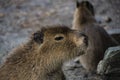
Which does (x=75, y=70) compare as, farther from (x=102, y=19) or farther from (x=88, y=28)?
(x=102, y=19)

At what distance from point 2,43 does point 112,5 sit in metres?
3.77

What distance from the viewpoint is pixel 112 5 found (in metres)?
11.9

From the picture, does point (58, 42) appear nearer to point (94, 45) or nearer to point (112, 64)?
point (112, 64)

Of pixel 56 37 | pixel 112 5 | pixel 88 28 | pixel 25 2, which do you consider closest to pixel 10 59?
pixel 56 37

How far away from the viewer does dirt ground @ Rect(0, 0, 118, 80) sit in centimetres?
1001

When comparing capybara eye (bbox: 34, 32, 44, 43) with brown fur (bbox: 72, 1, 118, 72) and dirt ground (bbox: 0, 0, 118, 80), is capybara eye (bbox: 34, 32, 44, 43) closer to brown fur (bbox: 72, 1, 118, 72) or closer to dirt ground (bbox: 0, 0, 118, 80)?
brown fur (bbox: 72, 1, 118, 72)

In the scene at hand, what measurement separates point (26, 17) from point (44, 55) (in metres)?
5.83

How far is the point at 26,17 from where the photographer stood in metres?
11.9

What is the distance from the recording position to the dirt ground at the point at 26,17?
10.0 metres

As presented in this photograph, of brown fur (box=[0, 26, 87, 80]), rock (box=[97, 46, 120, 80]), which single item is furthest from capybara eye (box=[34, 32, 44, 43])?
rock (box=[97, 46, 120, 80])

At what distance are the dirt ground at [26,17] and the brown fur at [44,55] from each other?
6.95 ft

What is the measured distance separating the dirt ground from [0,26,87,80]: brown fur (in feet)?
6.95

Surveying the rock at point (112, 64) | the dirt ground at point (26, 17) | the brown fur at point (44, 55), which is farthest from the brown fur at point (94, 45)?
the dirt ground at point (26, 17)

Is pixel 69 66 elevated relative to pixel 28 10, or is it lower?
lower
